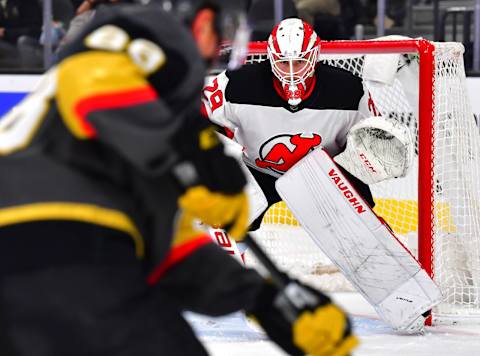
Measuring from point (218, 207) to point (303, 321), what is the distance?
0.69 feet

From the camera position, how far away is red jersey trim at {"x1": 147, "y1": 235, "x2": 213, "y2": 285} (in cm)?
167

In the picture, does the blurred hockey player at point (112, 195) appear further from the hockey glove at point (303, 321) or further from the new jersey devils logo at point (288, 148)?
the new jersey devils logo at point (288, 148)

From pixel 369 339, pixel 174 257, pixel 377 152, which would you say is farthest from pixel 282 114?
pixel 174 257

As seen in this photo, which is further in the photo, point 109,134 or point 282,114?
point 282,114

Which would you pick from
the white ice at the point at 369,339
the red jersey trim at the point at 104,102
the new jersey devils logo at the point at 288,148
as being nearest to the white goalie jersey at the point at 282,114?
the new jersey devils logo at the point at 288,148

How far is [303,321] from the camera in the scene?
168 cm

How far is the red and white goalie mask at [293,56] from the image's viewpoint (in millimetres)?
3562

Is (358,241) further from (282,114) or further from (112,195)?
(112,195)

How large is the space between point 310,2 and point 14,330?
3.72m

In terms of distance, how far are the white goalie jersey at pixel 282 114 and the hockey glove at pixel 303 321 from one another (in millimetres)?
1972

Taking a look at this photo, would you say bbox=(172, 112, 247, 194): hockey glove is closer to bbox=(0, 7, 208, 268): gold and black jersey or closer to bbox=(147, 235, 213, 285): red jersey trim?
bbox=(0, 7, 208, 268): gold and black jersey

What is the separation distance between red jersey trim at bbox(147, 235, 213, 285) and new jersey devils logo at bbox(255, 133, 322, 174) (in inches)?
79.0

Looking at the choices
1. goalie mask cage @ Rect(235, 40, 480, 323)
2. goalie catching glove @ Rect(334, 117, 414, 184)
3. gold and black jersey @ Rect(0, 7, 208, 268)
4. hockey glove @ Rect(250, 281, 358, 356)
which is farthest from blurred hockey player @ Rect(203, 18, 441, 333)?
gold and black jersey @ Rect(0, 7, 208, 268)

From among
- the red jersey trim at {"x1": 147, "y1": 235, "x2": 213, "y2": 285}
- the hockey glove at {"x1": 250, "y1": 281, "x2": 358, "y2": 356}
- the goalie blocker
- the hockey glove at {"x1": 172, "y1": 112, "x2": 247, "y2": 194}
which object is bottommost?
the goalie blocker
